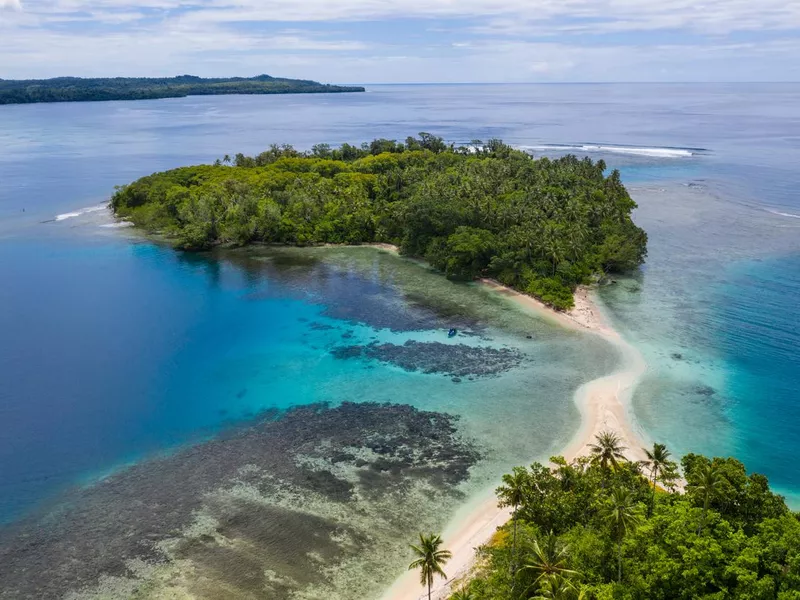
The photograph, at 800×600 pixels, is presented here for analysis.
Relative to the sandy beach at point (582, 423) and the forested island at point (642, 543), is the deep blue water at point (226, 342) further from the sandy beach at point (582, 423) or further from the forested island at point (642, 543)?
the forested island at point (642, 543)

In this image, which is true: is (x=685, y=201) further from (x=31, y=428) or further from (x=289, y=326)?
(x=31, y=428)

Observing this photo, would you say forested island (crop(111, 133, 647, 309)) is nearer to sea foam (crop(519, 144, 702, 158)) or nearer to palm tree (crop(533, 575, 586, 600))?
palm tree (crop(533, 575, 586, 600))

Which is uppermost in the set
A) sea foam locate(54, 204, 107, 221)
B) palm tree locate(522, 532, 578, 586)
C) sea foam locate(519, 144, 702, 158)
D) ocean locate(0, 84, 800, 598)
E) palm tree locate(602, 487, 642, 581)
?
sea foam locate(519, 144, 702, 158)

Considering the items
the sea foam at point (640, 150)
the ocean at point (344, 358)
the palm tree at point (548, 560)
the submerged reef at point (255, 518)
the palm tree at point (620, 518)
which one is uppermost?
the sea foam at point (640, 150)

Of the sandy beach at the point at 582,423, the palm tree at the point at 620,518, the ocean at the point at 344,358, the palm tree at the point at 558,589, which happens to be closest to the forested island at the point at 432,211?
the sandy beach at the point at 582,423

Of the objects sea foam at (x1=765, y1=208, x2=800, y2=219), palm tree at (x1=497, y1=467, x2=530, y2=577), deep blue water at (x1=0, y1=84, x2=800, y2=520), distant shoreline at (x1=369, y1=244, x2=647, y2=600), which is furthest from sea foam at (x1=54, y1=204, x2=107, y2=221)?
sea foam at (x1=765, y1=208, x2=800, y2=219)

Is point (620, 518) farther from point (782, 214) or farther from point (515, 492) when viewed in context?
point (782, 214)

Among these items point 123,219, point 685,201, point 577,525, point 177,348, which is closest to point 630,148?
point 685,201

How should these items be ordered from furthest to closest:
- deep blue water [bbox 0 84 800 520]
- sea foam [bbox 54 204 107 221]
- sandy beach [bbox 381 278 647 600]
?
sea foam [bbox 54 204 107 221] → deep blue water [bbox 0 84 800 520] → sandy beach [bbox 381 278 647 600]
